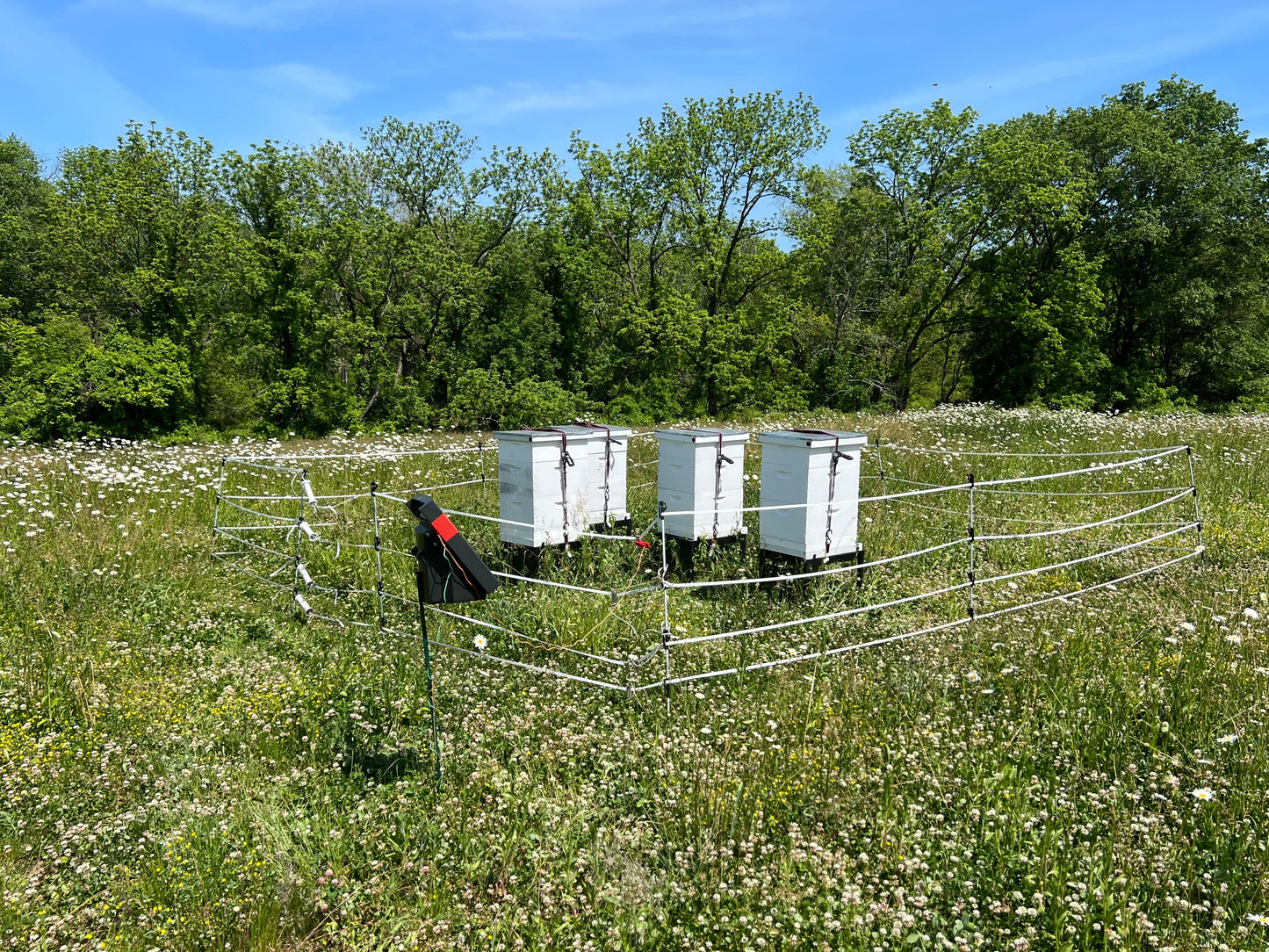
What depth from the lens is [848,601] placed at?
28.5ft

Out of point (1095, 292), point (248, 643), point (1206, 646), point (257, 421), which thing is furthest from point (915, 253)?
point (248, 643)

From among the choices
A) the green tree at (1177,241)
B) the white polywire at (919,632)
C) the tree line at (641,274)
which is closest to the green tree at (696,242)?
the tree line at (641,274)

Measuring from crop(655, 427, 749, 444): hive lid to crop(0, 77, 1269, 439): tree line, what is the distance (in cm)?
2128

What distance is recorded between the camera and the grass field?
12.9 feet

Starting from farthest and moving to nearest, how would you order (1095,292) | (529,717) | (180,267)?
(1095,292) < (180,267) < (529,717)

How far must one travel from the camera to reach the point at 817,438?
27.7 feet

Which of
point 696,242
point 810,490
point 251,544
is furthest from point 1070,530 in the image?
point 696,242

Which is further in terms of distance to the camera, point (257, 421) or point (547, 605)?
point (257, 421)

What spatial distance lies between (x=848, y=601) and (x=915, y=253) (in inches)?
1211

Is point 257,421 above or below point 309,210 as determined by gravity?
below

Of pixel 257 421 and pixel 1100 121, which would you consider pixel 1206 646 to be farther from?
pixel 1100 121

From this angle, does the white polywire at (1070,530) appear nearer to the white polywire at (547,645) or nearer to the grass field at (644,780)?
the grass field at (644,780)

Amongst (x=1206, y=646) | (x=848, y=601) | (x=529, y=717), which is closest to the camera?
(x=529, y=717)

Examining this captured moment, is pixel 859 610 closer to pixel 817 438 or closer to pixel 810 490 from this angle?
pixel 810 490
